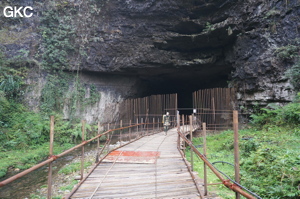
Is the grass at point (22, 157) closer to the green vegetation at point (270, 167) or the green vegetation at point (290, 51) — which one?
the green vegetation at point (270, 167)

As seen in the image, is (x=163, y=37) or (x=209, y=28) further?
(x=163, y=37)

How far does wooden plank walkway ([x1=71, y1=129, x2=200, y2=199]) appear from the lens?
123 inches

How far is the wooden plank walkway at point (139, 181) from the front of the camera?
3130mm

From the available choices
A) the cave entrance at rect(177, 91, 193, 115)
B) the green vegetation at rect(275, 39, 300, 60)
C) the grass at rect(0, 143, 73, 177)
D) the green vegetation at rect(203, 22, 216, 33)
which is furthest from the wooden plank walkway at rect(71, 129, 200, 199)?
the cave entrance at rect(177, 91, 193, 115)

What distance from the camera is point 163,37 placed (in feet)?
44.2

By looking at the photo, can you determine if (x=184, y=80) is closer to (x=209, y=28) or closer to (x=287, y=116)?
(x=209, y=28)

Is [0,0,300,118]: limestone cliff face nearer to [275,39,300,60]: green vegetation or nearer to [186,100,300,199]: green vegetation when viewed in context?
[275,39,300,60]: green vegetation

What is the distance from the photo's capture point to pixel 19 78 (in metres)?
12.6

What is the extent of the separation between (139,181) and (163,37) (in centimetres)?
1161

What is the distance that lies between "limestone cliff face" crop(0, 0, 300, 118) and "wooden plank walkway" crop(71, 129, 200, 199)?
9.12 metres

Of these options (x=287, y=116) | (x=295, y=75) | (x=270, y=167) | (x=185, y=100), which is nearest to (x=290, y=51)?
(x=295, y=75)

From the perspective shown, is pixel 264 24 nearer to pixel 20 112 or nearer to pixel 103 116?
pixel 103 116

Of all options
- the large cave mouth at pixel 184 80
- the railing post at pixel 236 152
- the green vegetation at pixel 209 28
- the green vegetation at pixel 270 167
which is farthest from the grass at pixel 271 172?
the large cave mouth at pixel 184 80

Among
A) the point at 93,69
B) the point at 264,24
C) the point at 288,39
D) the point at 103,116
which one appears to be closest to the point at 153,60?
the point at 93,69
